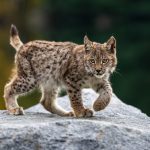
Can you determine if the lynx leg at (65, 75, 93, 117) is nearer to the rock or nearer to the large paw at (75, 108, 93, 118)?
the large paw at (75, 108, 93, 118)

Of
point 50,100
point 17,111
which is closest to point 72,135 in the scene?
point 17,111

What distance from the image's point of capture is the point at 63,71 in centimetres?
1858

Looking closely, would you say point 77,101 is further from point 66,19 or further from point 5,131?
point 66,19

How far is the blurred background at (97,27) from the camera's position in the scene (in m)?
41.3

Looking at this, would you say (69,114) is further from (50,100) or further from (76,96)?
(76,96)

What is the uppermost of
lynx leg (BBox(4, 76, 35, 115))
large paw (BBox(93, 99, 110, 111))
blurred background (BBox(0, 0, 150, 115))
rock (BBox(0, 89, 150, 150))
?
blurred background (BBox(0, 0, 150, 115))

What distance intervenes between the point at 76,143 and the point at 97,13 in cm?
3238

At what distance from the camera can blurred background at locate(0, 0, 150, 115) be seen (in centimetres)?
4131

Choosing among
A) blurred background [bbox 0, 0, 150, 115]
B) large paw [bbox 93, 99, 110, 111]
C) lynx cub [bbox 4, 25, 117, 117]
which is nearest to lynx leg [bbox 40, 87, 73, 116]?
lynx cub [bbox 4, 25, 117, 117]

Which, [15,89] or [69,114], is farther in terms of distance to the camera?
[15,89]

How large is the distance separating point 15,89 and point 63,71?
2.72ft

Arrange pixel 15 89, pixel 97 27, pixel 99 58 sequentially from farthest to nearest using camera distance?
1. pixel 97 27
2. pixel 15 89
3. pixel 99 58

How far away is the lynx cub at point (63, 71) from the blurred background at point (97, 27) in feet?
65.4

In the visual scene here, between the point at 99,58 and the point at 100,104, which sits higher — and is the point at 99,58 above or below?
above
